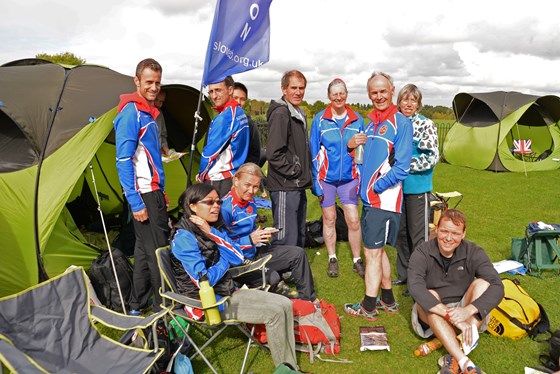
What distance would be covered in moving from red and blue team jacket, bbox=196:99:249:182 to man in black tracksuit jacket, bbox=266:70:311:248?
0.29m

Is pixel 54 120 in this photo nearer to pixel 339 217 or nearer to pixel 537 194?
pixel 339 217

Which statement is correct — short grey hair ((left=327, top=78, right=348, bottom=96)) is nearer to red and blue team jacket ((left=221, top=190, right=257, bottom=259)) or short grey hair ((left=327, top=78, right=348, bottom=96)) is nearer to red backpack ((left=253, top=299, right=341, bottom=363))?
red and blue team jacket ((left=221, top=190, right=257, bottom=259))

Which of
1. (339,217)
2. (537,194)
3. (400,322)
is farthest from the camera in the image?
(537,194)

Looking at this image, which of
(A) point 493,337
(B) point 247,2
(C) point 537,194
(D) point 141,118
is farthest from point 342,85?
(C) point 537,194

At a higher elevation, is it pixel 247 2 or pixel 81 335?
pixel 247 2

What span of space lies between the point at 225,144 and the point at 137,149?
2.58 ft

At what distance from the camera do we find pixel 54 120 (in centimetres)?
379

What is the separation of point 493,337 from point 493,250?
6.74 feet

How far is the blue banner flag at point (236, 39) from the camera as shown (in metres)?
3.55

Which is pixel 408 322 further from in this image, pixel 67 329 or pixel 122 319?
pixel 67 329

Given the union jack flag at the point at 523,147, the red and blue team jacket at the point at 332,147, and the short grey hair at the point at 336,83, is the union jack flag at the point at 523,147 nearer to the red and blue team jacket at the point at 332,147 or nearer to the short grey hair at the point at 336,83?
the red and blue team jacket at the point at 332,147

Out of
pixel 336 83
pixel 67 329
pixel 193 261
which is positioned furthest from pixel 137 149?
pixel 336 83

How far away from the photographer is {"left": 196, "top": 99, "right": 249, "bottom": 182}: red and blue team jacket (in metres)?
3.62

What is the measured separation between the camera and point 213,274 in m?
2.63
